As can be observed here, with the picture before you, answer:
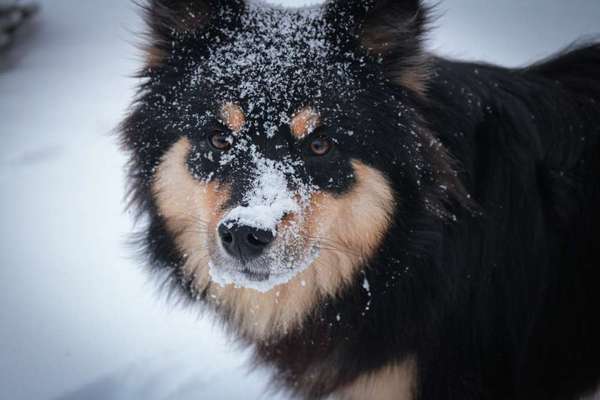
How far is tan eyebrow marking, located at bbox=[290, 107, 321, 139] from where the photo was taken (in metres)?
1.78

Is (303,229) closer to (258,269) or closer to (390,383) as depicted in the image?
(258,269)

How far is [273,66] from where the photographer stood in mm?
1809

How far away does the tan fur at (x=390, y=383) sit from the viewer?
2.04 metres

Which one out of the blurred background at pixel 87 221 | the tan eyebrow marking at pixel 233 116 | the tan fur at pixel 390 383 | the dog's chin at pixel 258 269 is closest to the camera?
the dog's chin at pixel 258 269

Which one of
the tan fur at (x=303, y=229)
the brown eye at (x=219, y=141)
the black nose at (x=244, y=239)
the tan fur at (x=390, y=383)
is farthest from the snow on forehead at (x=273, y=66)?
the tan fur at (x=390, y=383)

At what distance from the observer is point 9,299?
3211 millimetres

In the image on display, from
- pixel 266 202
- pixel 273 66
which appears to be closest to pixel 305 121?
pixel 273 66

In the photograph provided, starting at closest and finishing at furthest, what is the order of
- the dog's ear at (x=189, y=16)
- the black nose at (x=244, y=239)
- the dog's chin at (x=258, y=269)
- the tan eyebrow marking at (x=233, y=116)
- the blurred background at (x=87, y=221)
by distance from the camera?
1. the black nose at (x=244, y=239)
2. the dog's chin at (x=258, y=269)
3. the tan eyebrow marking at (x=233, y=116)
4. the dog's ear at (x=189, y=16)
5. the blurred background at (x=87, y=221)

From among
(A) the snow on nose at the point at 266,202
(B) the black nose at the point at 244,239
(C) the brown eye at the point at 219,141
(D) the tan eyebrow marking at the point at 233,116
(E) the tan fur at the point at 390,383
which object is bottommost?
(E) the tan fur at the point at 390,383

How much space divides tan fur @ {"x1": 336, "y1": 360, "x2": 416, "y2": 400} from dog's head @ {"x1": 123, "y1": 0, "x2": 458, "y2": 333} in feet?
1.49

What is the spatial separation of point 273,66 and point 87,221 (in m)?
2.83

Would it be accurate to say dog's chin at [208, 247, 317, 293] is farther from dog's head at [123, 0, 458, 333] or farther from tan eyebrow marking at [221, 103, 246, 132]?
tan eyebrow marking at [221, 103, 246, 132]

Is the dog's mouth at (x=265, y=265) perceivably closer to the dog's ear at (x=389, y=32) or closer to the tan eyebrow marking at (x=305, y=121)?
the tan eyebrow marking at (x=305, y=121)

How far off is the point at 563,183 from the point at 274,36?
1.37m
